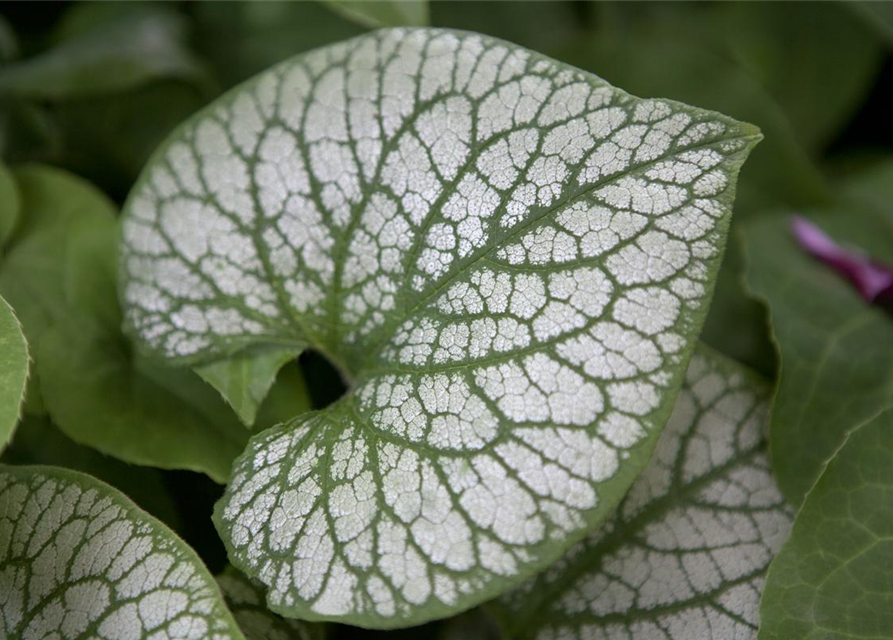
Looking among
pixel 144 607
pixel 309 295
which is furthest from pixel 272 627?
pixel 309 295

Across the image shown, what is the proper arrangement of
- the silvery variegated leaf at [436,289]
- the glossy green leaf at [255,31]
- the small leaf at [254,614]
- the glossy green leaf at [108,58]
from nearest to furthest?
1. the silvery variegated leaf at [436,289]
2. the small leaf at [254,614]
3. the glossy green leaf at [108,58]
4. the glossy green leaf at [255,31]

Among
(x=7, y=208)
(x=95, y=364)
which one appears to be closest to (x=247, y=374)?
(x=95, y=364)

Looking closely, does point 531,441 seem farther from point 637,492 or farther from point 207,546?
point 207,546

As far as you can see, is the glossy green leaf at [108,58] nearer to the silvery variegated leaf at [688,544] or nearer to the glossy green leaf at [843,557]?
the silvery variegated leaf at [688,544]

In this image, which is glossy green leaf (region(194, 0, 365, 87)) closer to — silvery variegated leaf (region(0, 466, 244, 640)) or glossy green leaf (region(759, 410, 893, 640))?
silvery variegated leaf (region(0, 466, 244, 640))

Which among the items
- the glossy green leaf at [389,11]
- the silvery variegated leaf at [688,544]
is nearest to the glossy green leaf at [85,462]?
the silvery variegated leaf at [688,544]

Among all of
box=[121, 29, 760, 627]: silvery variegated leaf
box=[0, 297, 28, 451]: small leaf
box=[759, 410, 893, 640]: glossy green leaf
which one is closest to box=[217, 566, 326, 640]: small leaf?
box=[121, 29, 760, 627]: silvery variegated leaf
